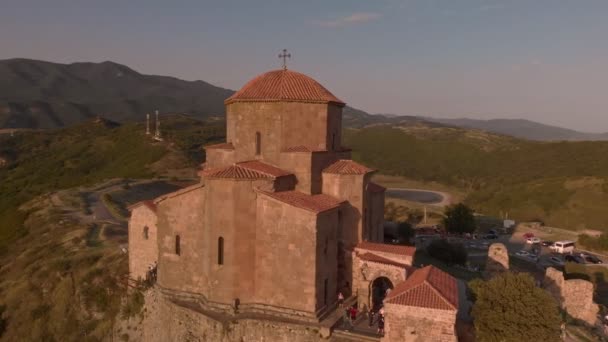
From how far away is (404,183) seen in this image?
93.6 metres

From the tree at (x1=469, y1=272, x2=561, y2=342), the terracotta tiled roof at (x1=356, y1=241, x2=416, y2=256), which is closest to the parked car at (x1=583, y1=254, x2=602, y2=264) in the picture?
the tree at (x1=469, y1=272, x2=561, y2=342)

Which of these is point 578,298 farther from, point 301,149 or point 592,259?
point 301,149

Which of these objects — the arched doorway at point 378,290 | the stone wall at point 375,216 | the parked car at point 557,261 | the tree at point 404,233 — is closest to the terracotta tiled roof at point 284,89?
the stone wall at point 375,216

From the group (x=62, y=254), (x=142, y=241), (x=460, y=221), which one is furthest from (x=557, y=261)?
(x=62, y=254)

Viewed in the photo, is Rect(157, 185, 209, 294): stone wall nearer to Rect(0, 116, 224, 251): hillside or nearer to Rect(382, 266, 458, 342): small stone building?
Rect(382, 266, 458, 342): small stone building

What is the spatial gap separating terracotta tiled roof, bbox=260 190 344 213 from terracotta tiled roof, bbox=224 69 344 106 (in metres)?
3.71

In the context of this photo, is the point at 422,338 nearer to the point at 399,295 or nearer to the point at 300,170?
the point at 399,295

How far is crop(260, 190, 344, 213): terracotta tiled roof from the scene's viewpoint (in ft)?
52.0

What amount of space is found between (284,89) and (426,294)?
944 centimetres

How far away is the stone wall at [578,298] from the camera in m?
24.3

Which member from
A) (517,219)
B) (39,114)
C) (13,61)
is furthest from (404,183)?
(13,61)

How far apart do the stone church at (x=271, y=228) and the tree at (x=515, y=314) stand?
1703mm

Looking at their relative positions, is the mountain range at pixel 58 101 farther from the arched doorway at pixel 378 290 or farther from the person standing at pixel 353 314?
the person standing at pixel 353 314

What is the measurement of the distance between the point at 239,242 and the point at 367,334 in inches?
208
